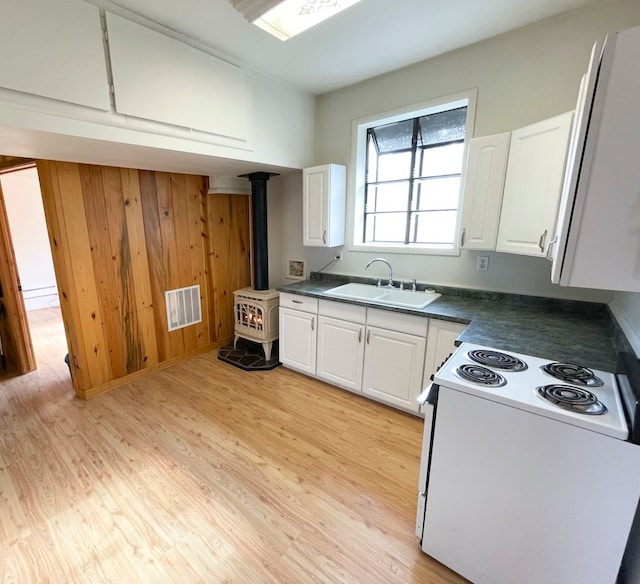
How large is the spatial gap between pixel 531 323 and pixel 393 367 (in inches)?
37.5

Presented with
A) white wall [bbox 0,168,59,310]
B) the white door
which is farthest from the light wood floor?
white wall [bbox 0,168,59,310]

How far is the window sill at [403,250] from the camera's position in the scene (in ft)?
8.34

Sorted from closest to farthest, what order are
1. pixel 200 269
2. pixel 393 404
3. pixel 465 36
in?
pixel 465 36
pixel 393 404
pixel 200 269

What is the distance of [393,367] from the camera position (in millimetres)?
2342

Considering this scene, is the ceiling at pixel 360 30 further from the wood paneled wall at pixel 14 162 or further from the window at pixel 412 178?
the wood paneled wall at pixel 14 162

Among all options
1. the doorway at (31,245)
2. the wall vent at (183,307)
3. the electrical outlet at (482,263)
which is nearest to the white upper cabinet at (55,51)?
the wall vent at (183,307)

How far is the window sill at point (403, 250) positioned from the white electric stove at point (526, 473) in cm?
131

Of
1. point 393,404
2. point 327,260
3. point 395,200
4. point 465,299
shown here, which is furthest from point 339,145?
point 393,404

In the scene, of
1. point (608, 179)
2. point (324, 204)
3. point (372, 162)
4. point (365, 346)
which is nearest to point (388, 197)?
point (372, 162)

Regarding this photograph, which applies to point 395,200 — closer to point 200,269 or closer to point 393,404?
point 393,404

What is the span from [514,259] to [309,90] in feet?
7.75

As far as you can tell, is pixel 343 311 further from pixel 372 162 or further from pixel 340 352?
pixel 372 162

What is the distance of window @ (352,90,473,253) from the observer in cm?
257

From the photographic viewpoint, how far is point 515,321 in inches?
76.7
